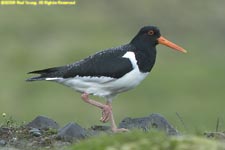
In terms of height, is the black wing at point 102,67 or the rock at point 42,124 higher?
the black wing at point 102,67

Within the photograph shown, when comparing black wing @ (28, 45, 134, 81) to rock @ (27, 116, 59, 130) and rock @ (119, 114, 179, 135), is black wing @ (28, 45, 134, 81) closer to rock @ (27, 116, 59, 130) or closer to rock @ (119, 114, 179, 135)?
rock @ (119, 114, 179, 135)

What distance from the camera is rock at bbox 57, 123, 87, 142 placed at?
13156 mm

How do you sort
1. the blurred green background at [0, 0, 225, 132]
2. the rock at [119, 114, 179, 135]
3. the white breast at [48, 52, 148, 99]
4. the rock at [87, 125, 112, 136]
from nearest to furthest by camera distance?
the rock at [87, 125, 112, 136], the rock at [119, 114, 179, 135], the white breast at [48, 52, 148, 99], the blurred green background at [0, 0, 225, 132]

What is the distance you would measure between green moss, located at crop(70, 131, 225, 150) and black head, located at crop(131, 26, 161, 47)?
5.91 m

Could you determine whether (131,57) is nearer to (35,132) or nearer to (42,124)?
(42,124)

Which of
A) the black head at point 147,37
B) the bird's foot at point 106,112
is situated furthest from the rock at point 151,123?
the black head at point 147,37

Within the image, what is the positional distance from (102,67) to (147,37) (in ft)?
3.97

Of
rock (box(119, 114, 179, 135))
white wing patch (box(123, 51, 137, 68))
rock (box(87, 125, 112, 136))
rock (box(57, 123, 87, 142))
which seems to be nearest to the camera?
rock (box(57, 123, 87, 142))

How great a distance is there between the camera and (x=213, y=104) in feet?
110

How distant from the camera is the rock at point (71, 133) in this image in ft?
43.2

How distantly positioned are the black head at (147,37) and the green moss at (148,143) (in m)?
5.91

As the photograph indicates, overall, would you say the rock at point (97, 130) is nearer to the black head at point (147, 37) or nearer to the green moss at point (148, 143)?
the black head at point (147, 37)

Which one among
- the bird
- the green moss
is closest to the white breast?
the bird

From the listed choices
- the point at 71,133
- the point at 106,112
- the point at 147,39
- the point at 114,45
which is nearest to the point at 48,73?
the point at 106,112
